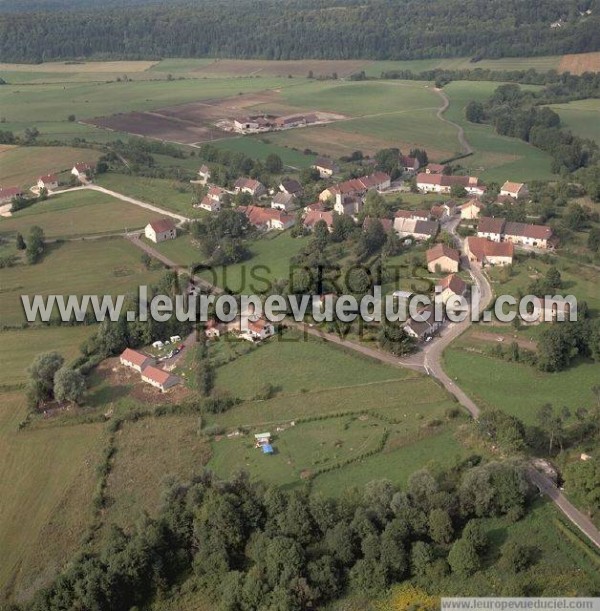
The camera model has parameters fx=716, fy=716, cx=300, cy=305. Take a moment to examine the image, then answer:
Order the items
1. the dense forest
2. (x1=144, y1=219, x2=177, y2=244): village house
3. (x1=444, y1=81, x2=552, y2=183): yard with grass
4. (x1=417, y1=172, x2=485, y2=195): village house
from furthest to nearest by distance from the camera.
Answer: the dense forest → (x1=444, y1=81, x2=552, y2=183): yard with grass → (x1=417, y1=172, x2=485, y2=195): village house → (x1=144, y1=219, x2=177, y2=244): village house

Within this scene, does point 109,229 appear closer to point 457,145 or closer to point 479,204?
point 479,204

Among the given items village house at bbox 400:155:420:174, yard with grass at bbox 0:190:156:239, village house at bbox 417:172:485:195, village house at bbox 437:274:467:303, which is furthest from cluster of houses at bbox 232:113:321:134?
village house at bbox 437:274:467:303

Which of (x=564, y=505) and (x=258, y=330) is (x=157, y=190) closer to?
(x=258, y=330)

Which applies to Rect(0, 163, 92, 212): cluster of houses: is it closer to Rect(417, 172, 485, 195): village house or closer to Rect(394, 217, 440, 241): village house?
Rect(417, 172, 485, 195): village house

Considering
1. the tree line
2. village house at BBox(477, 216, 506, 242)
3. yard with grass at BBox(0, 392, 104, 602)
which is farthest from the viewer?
village house at BBox(477, 216, 506, 242)

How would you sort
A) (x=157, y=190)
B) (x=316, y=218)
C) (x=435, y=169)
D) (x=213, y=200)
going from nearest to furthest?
(x=316, y=218), (x=213, y=200), (x=157, y=190), (x=435, y=169)

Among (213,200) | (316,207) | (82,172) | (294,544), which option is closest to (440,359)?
(294,544)

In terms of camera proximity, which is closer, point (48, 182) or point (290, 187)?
point (290, 187)
